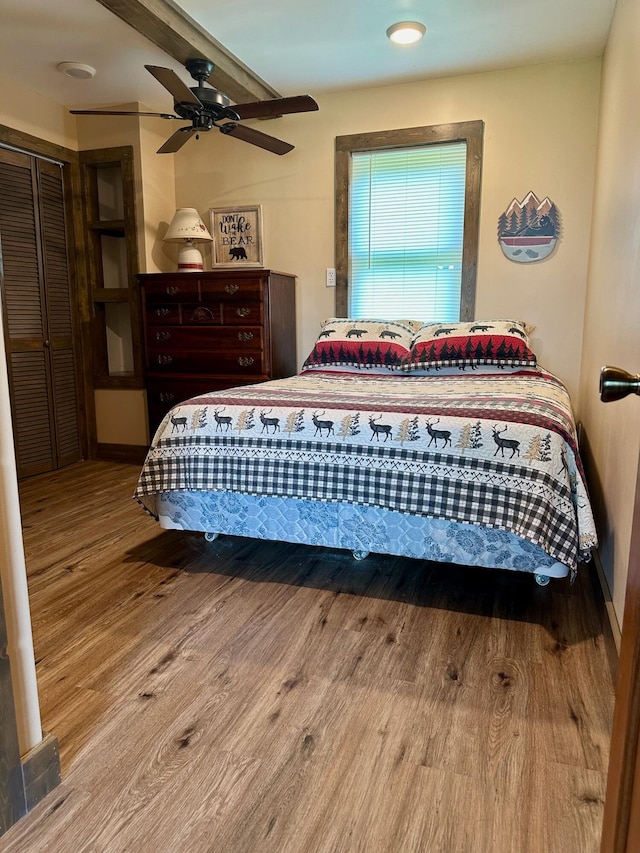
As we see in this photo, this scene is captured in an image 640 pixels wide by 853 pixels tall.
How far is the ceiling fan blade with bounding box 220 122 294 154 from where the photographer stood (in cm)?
309

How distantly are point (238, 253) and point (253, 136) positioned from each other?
46.5 inches

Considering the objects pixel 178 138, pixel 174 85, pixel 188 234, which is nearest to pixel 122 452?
pixel 188 234

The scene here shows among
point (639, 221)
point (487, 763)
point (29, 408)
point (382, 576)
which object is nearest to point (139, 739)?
point (487, 763)

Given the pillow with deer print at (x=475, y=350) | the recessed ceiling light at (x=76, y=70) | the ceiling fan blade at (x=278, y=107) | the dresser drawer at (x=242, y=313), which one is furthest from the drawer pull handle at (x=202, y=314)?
the recessed ceiling light at (x=76, y=70)

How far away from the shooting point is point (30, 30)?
119 inches

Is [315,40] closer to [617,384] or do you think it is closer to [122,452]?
[122,452]

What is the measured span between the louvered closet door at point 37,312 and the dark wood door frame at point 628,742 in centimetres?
383

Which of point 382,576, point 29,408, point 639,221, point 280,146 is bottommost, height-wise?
point 382,576

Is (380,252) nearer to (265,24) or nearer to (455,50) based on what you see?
(455,50)

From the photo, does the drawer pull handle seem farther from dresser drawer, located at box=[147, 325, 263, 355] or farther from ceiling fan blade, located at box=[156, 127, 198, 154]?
ceiling fan blade, located at box=[156, 127, 198, 154]

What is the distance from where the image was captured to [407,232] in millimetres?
3967

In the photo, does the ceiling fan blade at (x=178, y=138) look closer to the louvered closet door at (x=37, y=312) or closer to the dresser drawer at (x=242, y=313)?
the dresser drawer at (x=242, y=313)

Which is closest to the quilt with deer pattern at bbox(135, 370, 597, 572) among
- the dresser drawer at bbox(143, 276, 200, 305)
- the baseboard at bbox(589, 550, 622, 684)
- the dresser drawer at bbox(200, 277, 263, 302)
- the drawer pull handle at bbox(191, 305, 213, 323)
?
the baseboard at bbox(589, 550, 622, 684)

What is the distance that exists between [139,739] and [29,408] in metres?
3.12
